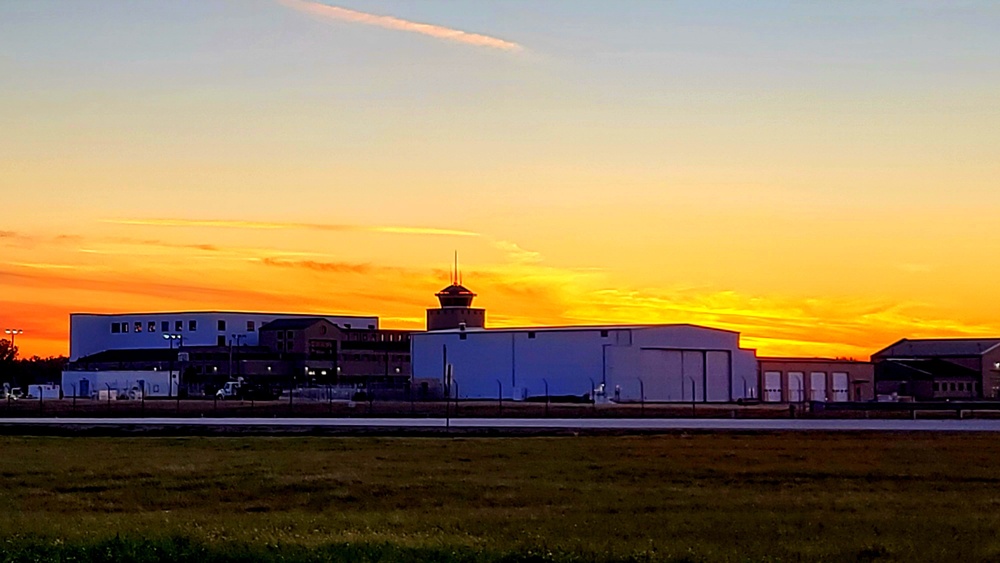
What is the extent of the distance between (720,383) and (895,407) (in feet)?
105

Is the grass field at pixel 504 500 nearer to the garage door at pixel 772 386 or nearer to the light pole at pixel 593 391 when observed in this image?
the light pole at pixel 593 391

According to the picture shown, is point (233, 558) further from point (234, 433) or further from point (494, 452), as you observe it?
point (234, 433)

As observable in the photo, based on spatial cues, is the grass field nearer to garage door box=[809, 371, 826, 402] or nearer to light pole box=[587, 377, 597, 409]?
light pole box=[587, 377, 597, 409]

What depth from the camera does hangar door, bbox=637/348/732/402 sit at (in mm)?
111812

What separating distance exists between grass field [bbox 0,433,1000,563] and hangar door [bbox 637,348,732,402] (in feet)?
214

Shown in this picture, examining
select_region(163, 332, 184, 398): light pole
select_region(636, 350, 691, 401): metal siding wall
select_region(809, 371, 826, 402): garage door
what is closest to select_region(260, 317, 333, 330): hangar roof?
select_region(163, 332, 184, 398): light pole

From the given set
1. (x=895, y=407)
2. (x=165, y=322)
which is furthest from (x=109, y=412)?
(x=165, y=322)

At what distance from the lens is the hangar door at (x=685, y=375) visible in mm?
111812

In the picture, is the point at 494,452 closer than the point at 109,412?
Yes

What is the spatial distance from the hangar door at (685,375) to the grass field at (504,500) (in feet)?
214

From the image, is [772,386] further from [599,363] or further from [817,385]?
[599,363]

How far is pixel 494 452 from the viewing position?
4091 cm

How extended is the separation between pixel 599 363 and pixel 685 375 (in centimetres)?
852

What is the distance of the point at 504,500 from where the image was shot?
90.5 feet
